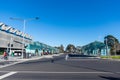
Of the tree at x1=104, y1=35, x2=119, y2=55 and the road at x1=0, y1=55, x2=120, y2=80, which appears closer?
the road at x1=0, y1=55, x2=120, y2=80

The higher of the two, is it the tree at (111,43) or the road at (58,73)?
the tree at (111,43)

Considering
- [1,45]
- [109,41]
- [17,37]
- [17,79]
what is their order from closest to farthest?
[17,79] → [1,45] → [17,37] → [109,41]

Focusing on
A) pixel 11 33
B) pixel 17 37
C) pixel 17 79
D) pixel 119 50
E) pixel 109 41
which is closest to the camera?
pixel 17 79

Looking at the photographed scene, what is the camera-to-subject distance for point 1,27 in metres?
110

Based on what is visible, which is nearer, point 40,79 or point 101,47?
point 40,79

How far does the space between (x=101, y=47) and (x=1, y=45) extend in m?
50.8

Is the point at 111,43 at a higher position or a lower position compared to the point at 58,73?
higher

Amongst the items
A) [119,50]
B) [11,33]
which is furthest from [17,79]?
[11,33]

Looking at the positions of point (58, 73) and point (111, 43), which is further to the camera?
point (111, 43)

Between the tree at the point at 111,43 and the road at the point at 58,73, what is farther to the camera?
the tree at the point at 111,43

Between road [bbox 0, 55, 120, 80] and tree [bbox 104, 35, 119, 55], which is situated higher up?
tree [bbox 104, 35, 119, 55]

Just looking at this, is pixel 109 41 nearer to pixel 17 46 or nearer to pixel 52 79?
pixel 17 46

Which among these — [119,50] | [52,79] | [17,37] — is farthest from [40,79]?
[17,37]

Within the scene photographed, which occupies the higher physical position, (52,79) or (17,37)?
(17,37)
